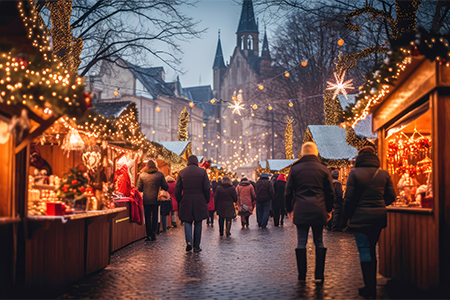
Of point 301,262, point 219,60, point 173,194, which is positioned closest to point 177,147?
point 173,194

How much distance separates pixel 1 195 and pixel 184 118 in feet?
93.6

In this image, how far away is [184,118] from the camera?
113 feet

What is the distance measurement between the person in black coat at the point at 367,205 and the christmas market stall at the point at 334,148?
46.1 feet

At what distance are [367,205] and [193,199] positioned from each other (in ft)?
15.9

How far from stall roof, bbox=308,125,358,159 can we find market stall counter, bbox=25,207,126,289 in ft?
49.2

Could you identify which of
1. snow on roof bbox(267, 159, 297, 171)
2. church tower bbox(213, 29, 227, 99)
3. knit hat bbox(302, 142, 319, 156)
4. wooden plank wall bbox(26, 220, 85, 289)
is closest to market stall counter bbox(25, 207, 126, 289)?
wooden plank wall bbox(26, 220, 85, 289)

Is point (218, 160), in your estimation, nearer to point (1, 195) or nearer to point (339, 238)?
point (339, 238)

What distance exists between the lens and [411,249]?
6.52 meters

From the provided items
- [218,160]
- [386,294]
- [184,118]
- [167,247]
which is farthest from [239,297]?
[218,160]

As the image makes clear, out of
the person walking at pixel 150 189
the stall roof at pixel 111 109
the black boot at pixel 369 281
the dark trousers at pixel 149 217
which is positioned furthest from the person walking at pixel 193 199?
the stall roof at pixel 111 109

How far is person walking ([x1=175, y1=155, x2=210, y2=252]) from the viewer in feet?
34.6

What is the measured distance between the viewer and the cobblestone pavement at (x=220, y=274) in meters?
6.29

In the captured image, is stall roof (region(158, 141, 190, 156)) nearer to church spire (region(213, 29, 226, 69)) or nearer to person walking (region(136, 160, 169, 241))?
person walking (region(136, 160, 169, 241))

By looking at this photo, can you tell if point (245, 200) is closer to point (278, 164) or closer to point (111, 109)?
point (111, 109)
